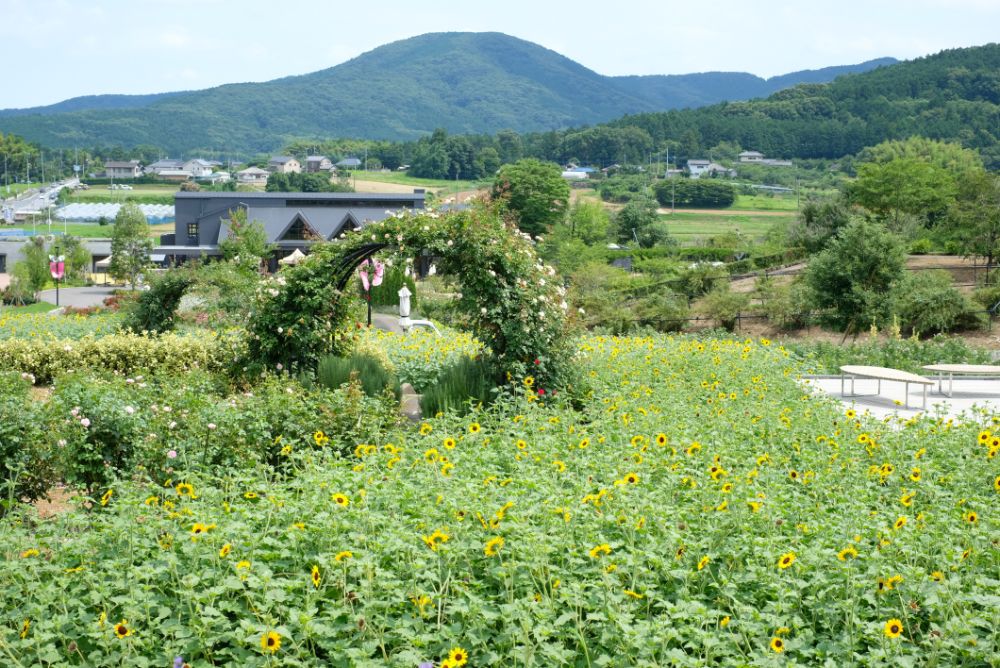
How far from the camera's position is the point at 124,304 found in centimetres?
1548

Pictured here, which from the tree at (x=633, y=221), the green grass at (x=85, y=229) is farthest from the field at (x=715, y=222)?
the green grass at (x=85, y=229)

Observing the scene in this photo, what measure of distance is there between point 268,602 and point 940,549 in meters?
2.78

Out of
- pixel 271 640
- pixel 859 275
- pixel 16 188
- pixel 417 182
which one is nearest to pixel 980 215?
pixel 859 275

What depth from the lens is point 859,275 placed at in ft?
59.2

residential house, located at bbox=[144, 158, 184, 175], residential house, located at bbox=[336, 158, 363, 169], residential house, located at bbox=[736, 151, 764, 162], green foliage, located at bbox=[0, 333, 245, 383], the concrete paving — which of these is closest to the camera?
the concrete paving

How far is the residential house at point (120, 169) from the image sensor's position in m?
144

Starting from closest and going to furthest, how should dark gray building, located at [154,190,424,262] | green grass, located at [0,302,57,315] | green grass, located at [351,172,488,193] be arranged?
green grass, located at [0,302,57,315]
dark gray building, located at [154,190,424,262]
green grass, located at [351,172,488,193]

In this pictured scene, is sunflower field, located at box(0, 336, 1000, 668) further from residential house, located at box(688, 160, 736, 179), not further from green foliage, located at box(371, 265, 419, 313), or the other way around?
residential house, located at box(688, 160, 736, 179)

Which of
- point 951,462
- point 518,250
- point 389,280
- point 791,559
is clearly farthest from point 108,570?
point 389,280

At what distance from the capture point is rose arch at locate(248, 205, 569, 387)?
28.6 feet

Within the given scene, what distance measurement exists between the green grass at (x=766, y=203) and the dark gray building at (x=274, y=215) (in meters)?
35.1

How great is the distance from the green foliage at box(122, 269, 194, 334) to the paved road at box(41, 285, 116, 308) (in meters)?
24.5

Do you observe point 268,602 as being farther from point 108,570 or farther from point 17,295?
point 17,295

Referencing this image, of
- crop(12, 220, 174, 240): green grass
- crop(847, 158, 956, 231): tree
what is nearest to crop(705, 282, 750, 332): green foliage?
crop(847, 158, 956, 231): tree
